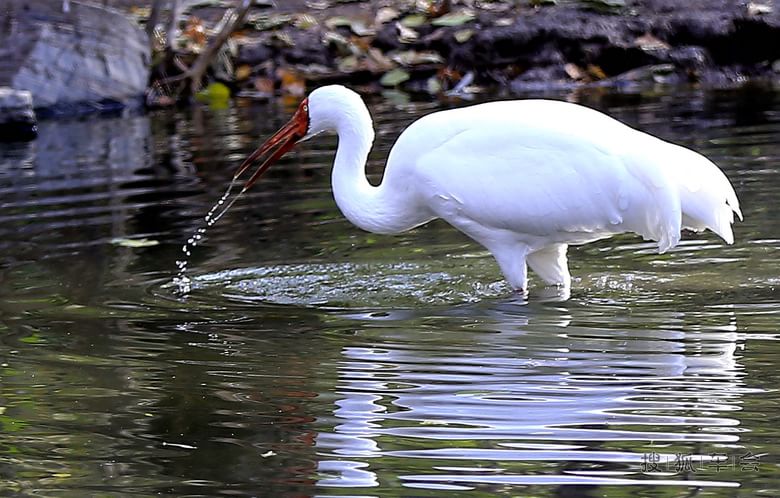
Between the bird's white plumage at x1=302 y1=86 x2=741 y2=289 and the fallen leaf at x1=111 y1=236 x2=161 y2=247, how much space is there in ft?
7.12

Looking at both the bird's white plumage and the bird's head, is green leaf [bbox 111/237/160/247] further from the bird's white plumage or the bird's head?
the bird's white plumage

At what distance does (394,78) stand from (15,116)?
15.5 ft

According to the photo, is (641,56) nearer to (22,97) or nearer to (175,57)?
(175,57)

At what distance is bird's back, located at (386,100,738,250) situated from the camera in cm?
707

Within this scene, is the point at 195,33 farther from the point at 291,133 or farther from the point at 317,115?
the point at 317,115

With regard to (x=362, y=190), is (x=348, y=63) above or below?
above

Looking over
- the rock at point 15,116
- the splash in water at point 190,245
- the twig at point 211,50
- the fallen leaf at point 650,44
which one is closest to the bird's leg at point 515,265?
the splash in water at point 190,245

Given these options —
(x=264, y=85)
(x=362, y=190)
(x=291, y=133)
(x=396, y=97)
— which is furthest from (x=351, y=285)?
(x=264, y=85)

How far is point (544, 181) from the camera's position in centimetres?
718

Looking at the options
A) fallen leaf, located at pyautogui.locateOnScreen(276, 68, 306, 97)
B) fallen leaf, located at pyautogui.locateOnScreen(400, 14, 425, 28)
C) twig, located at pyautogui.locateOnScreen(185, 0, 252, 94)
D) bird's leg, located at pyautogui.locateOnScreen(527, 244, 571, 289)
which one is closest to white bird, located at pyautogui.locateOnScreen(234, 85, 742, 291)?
bird's leg, located at pyautogui.locateOnScreen(527, 244, 571, 289)

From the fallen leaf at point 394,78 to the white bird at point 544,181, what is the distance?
990 cm

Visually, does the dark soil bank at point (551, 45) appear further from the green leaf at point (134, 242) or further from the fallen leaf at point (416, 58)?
the green leaf at point (134, 242)

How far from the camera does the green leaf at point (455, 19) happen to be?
17906mm

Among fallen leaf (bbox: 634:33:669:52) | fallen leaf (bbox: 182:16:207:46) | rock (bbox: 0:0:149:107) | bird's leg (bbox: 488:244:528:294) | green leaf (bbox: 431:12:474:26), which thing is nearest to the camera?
bird's leg (bbox: 488:244:528:294)
